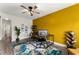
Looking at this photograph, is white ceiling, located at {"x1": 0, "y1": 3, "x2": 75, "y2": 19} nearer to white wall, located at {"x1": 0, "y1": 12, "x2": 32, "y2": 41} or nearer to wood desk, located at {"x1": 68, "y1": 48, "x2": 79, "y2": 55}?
white wall, located at {"x1": 0, "y1": 12, "x2": 32, "y2": 41}

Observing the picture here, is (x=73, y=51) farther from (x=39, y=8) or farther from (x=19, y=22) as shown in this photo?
(x=19, y=22)

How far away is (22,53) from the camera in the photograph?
196 centimetres

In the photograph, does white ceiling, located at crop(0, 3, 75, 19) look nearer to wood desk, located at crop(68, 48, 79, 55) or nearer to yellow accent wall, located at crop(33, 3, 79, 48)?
yellow accent wall, located at crop(33, 3, 79, 48)

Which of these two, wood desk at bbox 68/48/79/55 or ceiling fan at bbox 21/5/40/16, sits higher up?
ceiling fan at bbox 21/5/40/16

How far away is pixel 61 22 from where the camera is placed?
6.41 feet

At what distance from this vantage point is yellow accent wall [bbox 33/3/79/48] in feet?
6.21

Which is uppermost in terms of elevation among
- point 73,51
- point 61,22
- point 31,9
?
point 31,9

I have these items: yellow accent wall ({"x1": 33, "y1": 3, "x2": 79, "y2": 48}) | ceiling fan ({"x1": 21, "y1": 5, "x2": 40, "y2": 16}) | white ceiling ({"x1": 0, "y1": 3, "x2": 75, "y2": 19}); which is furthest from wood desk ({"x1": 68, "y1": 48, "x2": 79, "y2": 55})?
ceiling fan ({"x1": 21, "y1": 5, "x2": 40, "y2": 16})

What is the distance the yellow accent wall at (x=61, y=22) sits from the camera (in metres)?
1.89

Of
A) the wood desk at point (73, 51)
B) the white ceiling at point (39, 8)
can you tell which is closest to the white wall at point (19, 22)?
the white ceiling at point (39, 8)

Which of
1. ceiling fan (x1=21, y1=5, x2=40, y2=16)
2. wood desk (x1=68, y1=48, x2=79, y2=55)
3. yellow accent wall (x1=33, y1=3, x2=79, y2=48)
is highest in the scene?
ceiling fan (x1=21, y1=5, x2=40, y2=16)

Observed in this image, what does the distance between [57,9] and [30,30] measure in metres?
0.59

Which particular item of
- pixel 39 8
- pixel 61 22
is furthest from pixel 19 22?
pixel 61 22
